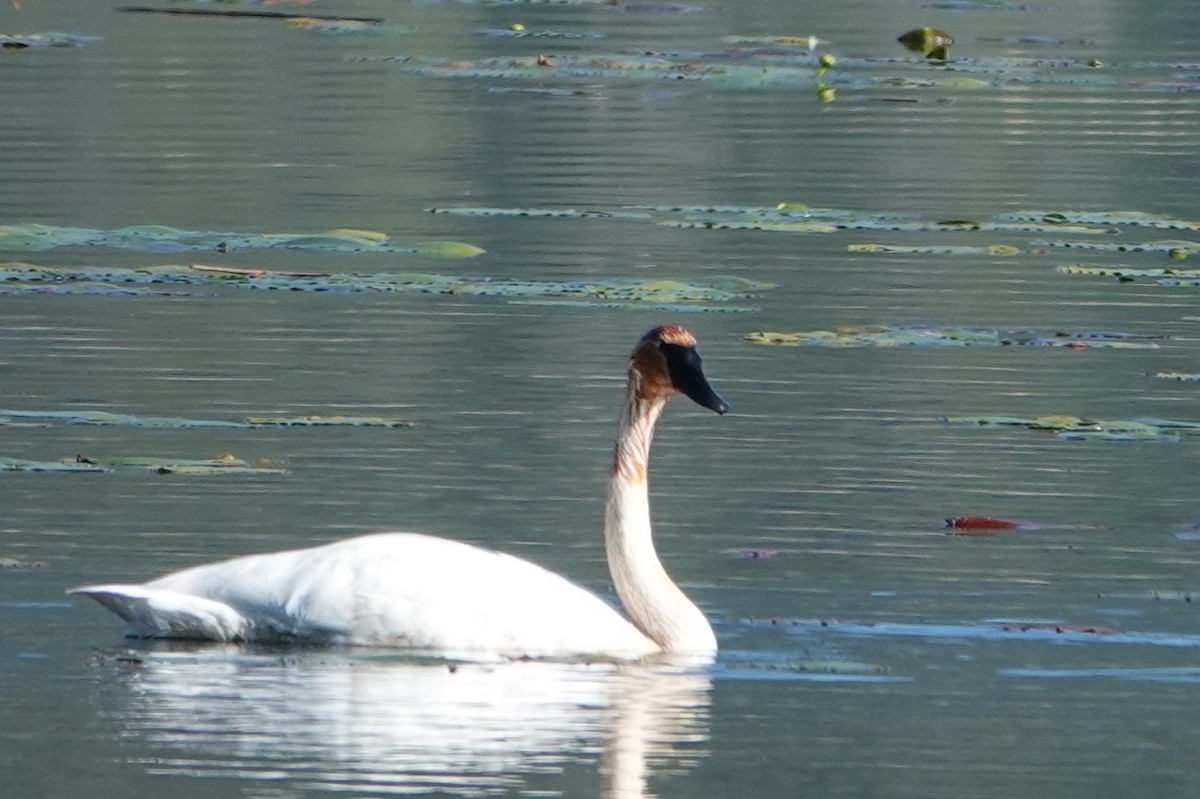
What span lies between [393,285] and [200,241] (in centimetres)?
206

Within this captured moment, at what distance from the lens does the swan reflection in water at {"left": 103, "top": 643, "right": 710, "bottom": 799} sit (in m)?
7.72

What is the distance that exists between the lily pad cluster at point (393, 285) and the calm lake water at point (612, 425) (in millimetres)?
41

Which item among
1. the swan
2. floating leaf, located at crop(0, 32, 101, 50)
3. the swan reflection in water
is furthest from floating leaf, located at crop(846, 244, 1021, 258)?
floating leaf, located at crop(0, 32, 101, 50)

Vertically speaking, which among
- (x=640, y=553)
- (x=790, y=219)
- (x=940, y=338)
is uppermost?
(x=790, y=219)

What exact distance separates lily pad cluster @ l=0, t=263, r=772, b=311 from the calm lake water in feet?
0.13

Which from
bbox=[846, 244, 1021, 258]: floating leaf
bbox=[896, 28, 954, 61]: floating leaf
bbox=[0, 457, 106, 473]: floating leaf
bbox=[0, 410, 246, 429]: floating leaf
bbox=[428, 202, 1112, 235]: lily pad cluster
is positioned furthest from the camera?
bbox=[896, 28, 954, 61]: floating leaf

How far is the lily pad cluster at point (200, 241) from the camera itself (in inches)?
680

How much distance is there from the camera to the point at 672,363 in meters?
9.68

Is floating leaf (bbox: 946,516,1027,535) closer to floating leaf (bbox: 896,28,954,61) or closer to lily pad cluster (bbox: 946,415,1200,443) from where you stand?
lily pad cluster (bbox: 946,415,1200,443)

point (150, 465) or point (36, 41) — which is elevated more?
point (36, 41)

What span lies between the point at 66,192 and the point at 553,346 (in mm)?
6397

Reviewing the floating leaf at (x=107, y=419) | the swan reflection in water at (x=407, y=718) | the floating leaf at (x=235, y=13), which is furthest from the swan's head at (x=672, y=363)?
the floating leaf at (x=235, y=13)

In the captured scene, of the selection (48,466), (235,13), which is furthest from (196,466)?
(235,13)

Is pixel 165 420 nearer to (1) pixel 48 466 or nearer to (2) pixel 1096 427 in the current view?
(1) pixel 48 466
